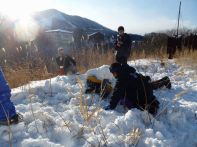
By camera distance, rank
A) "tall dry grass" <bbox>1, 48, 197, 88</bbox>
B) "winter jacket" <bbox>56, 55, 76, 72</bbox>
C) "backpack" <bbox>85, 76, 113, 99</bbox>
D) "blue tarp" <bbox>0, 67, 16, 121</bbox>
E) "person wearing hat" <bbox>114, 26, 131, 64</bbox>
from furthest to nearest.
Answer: "winter jacket" <bbox>56, 55, 76, 72</bbox>
"person wearing hat" <bbox>114, 26, 131, 64</bbox>
"tall dry grass" <bbox>1, 48, 197, 88</bbox>
"backpack" <bbox>85, 76, 113, 99</bbox>
"blue tarp" <bbox>0, 67, 16, 121</bbox>

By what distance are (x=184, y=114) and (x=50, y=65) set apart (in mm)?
5977

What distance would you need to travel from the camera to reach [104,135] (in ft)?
10.6

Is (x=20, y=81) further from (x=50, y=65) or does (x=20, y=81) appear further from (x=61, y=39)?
(x=61, y=39)

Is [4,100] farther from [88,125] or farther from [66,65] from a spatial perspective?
[66,65]

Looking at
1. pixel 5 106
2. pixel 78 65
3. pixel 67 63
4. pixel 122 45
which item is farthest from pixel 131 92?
pixel 78 65

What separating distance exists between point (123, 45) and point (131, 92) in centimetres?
347

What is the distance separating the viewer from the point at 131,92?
186 inches

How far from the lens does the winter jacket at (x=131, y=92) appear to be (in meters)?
4.57

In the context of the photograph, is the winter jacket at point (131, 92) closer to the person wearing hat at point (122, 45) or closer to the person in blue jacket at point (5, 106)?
the person in blue jacket at point (5, 106)

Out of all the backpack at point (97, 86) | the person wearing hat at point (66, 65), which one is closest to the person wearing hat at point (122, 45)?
the person wearing hat at point (66, 65)

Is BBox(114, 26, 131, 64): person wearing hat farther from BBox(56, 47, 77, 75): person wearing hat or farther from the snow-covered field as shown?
the snow-covered field

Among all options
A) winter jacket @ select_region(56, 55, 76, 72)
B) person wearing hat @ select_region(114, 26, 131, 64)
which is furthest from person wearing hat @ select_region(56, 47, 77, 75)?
person wearing hat @ select_region(114, 26, 131, 64)

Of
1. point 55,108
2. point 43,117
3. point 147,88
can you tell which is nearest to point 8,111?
point 43,117

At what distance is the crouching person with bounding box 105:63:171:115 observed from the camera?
14.9 ft
